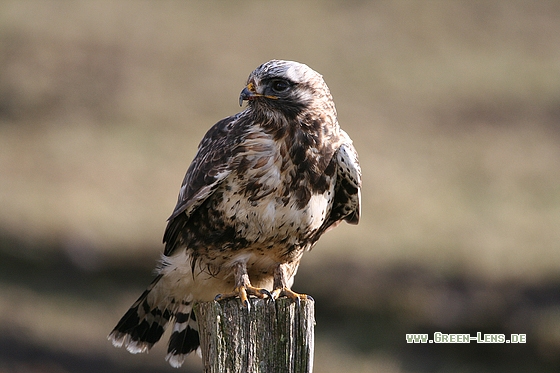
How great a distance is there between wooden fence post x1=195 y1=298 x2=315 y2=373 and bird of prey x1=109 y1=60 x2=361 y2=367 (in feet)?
2.04

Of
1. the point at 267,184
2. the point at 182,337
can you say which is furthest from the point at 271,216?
the point at 182,337

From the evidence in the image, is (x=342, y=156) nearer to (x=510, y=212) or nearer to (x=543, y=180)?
(x=510, y=212)

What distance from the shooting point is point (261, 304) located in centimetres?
406

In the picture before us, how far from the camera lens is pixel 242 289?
484cm

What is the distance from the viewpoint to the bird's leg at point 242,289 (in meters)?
4.72

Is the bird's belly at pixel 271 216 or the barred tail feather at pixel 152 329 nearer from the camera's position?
the bird's belly at pixel 271 216

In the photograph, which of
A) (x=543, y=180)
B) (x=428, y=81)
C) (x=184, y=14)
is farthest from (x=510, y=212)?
(x=184, y=14)

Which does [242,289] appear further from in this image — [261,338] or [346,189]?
[346,189]

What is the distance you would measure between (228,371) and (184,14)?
19.8 m

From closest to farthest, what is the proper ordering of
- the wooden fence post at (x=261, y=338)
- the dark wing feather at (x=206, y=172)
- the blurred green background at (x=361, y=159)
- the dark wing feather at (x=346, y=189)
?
the wooden fence post at (x=261, y=338), the dark wing feather at (x=206, y=172), the dark wing feather at (x=346, y=189), the blurred green background at (x=361, y=159)

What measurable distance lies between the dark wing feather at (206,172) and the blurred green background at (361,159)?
4198mm

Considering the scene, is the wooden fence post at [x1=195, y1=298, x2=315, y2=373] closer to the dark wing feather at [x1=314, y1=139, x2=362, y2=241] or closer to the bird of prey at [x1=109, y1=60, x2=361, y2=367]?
the bird of prey at [x1=109, y1=60, x2=361, y2=367]

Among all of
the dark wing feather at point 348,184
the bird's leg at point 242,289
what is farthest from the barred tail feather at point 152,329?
the dark wing feather at point 348,184

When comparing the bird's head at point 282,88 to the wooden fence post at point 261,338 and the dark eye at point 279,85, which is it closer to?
the dark eye at point 279,85
